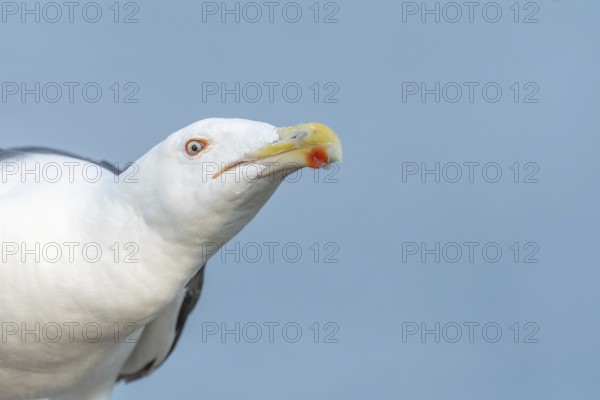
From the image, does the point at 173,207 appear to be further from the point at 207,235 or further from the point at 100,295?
the point at 100,295

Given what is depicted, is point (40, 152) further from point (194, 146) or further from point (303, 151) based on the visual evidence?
point (303, 151)

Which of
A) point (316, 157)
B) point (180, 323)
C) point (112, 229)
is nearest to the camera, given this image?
point (316, 157)

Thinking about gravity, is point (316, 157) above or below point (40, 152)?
above

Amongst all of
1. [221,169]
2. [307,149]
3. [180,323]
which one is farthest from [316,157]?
[180,323]

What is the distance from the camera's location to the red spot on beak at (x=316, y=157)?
4938 mm

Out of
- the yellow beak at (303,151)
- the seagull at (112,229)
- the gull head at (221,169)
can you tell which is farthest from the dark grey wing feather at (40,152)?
the yellow beak at (303,151)

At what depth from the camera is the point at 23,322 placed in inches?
220

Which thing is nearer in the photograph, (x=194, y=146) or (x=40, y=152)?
(x=194, y=146)

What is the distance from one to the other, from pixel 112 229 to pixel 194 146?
510 mm

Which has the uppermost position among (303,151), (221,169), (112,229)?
(303,151)

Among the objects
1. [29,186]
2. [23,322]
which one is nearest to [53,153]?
[29,186]

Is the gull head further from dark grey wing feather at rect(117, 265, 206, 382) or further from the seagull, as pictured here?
dark grey wing feather at rect(117, 265, 206, 382)

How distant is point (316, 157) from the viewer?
495 cm

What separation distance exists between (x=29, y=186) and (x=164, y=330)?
132cm
